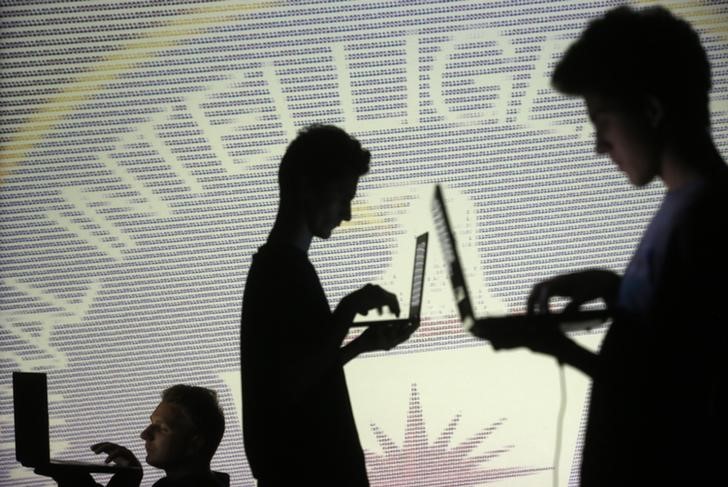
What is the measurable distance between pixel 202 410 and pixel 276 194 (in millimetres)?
773

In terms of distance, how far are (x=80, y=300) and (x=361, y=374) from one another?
1.05 m

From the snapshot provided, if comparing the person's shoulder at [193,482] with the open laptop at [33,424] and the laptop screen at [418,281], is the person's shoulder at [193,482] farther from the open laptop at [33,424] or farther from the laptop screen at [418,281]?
the laptop screen at [418,281]

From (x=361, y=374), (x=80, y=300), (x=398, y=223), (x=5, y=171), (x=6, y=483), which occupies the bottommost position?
(x=6, y=483)

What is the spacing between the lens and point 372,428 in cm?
210

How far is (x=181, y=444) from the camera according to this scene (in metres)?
1.63

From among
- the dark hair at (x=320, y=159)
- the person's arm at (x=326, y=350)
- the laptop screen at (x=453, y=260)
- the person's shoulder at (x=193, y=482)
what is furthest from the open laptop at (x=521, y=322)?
the person's shoulder at (x=193, y=482)

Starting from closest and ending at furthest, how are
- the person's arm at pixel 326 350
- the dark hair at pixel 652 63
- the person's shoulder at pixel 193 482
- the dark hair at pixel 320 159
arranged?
1. the dark hair at pixel 652 63
2. the person's arm at pixel 326 350
3. the dark hair at pixel 320 159
4. the person's shoulder at pixel 193 482

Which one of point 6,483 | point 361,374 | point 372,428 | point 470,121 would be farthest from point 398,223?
point 6,483

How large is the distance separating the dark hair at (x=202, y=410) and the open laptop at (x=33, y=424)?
0.25 meters

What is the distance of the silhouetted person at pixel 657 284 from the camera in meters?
0.75

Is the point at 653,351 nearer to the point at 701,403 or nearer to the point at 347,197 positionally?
the point at 701,403

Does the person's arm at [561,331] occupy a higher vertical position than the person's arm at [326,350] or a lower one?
higher

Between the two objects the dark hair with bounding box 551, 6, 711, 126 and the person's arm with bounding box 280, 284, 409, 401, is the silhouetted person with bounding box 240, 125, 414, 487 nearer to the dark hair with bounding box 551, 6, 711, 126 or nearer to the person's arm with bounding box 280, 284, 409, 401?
the person's arm with bounding box 280, 284, 409, 401

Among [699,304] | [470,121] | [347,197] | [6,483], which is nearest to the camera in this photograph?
[699,304]
